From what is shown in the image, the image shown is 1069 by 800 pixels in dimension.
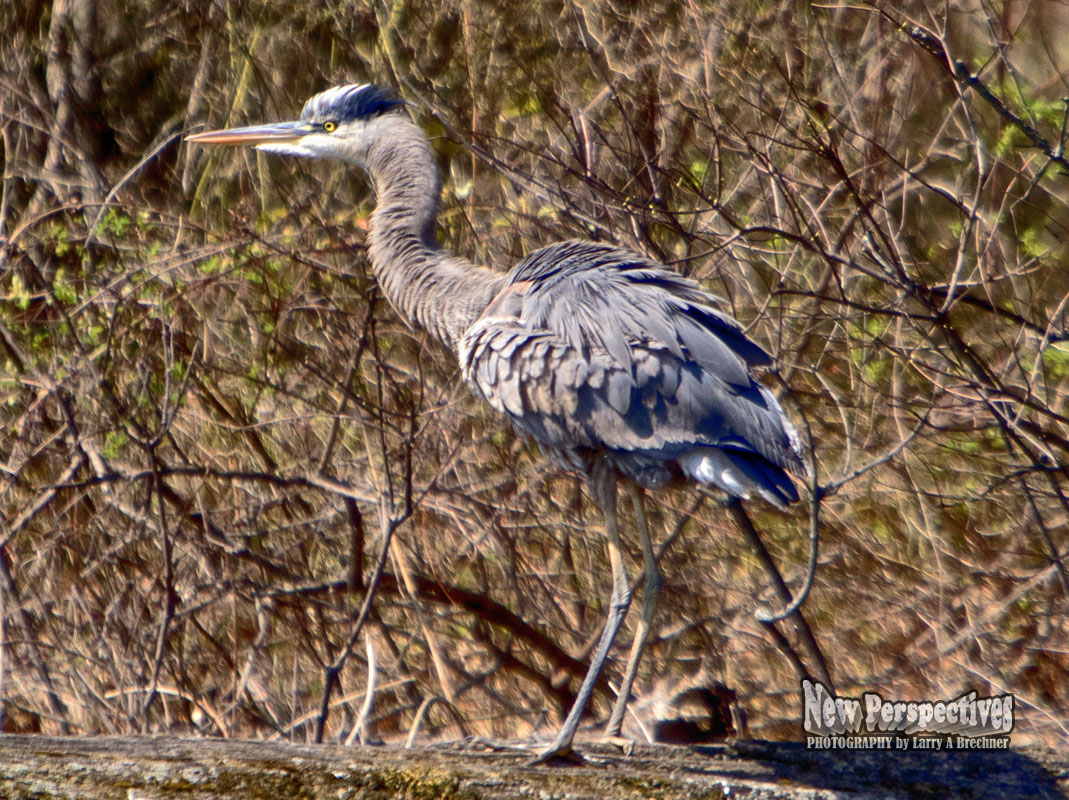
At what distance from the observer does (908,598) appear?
16.6ft

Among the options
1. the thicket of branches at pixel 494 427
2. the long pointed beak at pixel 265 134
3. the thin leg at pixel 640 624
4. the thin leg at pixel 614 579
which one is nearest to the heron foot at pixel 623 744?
the thin leg at pixel 640 624

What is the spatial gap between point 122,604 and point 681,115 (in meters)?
3.29

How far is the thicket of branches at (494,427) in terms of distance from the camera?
482 cm

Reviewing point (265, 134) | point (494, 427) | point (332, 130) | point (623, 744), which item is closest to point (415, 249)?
point (332, 130)

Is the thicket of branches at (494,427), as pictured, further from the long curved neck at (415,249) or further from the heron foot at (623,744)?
the heron foot at (623,744)

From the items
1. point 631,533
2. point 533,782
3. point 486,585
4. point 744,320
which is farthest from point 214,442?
point 533,782

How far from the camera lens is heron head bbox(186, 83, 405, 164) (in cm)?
480

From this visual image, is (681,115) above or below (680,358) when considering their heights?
above

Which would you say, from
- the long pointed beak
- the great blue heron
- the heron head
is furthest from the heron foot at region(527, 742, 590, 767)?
the long pointed beak

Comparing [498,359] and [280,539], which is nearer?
[498,359]

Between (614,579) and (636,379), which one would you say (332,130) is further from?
(614,579)

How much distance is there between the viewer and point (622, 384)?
3.56 m

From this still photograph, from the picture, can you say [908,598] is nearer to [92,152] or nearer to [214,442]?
[214,442]

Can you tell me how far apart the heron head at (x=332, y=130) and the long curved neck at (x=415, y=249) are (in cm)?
6
